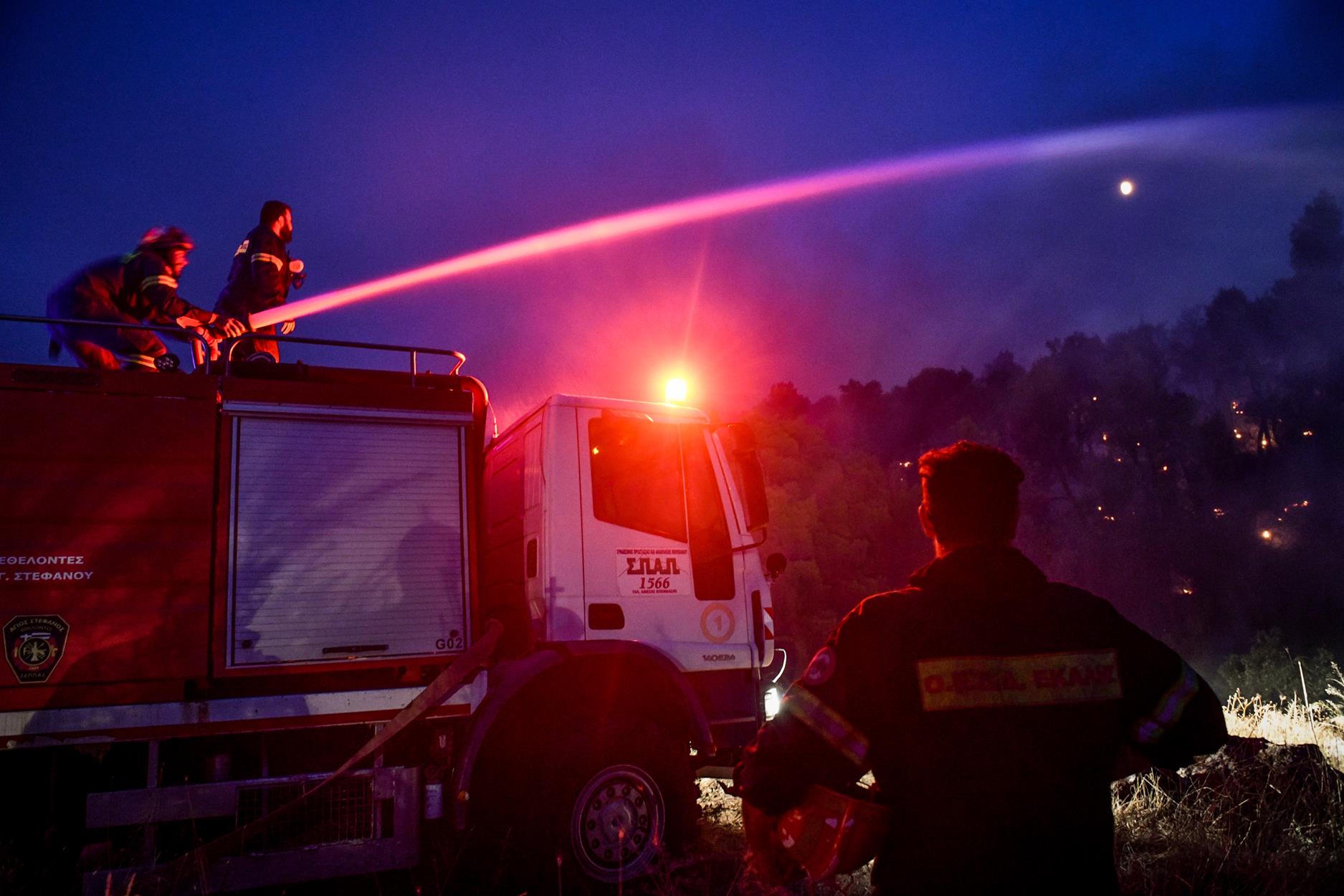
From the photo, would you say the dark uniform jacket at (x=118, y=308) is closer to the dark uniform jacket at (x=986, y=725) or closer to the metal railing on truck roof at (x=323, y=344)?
the metal railing on truck roof at (x=323, y=344)

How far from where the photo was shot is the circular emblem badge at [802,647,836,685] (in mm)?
2037

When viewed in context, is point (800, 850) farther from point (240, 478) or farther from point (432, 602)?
point (240, 478)

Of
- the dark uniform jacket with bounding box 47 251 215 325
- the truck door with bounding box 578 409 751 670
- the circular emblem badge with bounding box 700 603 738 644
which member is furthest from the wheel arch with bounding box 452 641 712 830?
the dark uniform jacket with bounding box 47 251 215 325

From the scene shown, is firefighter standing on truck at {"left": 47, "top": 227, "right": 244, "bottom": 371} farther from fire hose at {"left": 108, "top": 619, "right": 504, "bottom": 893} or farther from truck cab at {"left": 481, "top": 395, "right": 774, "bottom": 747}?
fire hose at {"left": 108, "top": 619, "right": 504, "bottom": 893}

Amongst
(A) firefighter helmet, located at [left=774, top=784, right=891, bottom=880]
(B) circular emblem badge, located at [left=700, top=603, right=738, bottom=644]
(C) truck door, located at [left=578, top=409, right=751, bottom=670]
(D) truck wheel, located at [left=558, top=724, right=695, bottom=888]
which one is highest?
(C) truck door, located at [left=578, top=409, right=751, bottom=670]

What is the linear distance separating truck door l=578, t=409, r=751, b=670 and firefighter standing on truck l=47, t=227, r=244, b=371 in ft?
9.14

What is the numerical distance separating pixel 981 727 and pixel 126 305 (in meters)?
5.96

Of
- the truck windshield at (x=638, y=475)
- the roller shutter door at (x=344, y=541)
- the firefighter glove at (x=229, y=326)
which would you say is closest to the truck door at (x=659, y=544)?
the truck windshield at (x=638, y=475)

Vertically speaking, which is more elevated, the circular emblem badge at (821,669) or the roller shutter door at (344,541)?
the roller shutter door at (344,541)

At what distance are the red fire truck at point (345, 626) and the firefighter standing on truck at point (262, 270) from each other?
146 centimetres

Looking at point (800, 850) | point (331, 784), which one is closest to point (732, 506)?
point (331, 784)

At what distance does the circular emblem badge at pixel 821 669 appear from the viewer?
2.04 meters

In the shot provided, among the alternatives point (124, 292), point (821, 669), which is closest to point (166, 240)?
point (124, 292)

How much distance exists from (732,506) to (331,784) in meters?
2.89
